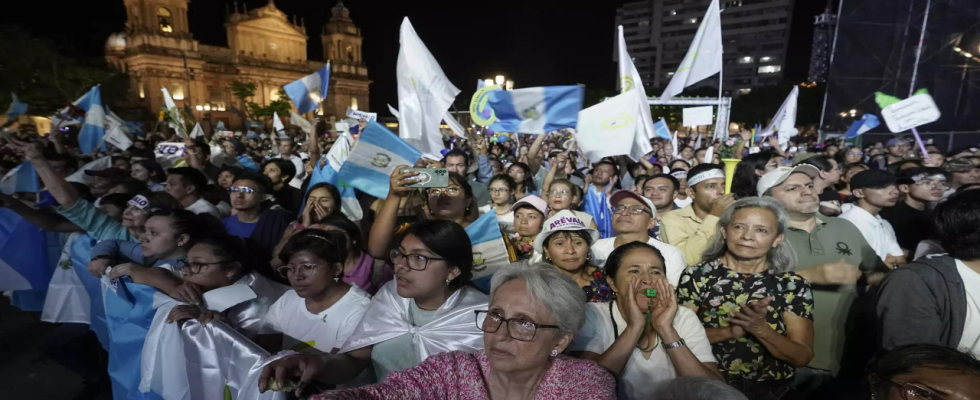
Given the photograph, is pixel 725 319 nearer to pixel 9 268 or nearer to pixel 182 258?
pixel 182 258

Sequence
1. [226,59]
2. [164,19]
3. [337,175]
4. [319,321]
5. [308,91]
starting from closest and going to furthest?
1. [319,321]
2. [337,175]
3. [308,91]
4. [164,19]
5. [226,59]

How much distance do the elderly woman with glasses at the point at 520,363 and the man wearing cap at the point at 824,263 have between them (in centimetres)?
192

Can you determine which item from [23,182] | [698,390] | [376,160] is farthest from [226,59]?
[698,390]

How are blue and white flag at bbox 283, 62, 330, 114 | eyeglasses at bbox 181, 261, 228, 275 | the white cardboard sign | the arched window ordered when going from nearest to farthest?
eyeglasses at bbox 181, 261, 228, 275 < the white cardboard sign < blue and white flag at bbox 283, 62, 330, 114 < the arched window

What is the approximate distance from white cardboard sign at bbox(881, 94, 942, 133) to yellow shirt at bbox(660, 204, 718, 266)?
16.3ft

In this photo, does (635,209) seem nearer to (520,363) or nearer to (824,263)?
(824,263)

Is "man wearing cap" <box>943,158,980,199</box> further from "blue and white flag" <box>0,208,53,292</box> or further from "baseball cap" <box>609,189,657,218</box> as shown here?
"blue and white flag" <box>0,208,53,292</box>

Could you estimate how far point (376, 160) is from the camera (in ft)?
11.4

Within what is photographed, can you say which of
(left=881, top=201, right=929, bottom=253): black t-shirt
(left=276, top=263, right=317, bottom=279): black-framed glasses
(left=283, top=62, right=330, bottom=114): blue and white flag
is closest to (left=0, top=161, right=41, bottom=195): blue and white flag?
(left=283, top=62, right=330, bottom=114): blue and white flag

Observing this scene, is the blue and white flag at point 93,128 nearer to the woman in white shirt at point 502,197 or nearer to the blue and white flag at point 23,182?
the blue and white flag at point 23,182

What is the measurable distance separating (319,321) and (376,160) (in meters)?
1.33

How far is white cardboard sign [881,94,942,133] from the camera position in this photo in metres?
6.52

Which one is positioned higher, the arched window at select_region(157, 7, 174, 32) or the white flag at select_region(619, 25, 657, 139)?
the arched window at select_region(157, 7, 174, 32)

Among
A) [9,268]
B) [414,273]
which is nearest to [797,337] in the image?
[414,273]
